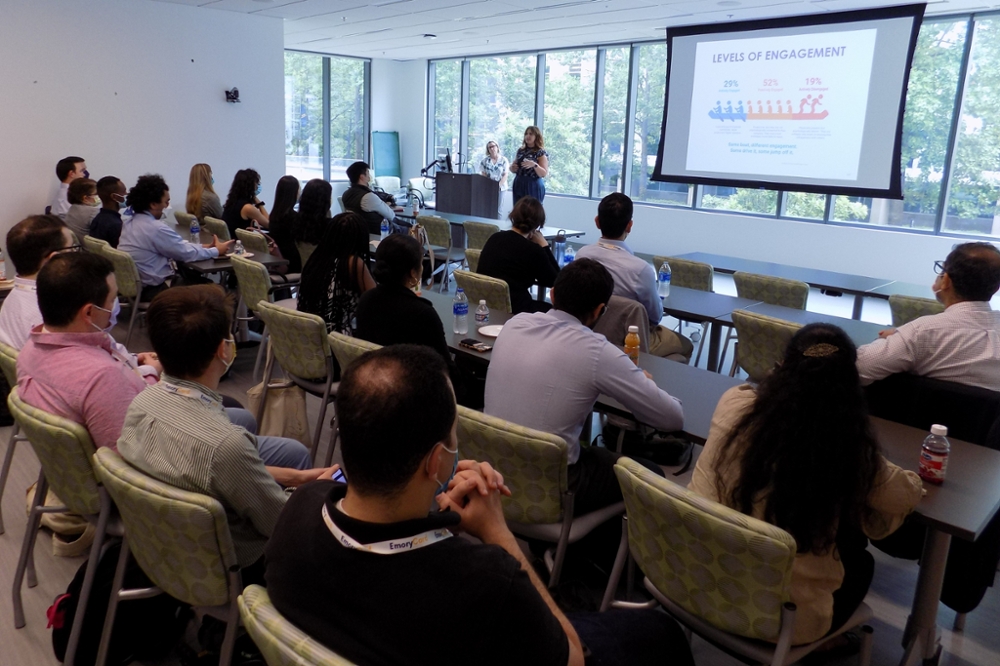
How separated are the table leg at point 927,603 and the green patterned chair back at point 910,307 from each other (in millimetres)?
2243

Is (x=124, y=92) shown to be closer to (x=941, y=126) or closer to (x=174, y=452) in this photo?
Result: (x=174, y=452)

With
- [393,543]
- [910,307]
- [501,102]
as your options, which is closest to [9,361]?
[393,543]

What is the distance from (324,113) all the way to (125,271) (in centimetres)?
874

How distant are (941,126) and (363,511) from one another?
29.1 feet

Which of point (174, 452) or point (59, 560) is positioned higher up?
point (174, 452)

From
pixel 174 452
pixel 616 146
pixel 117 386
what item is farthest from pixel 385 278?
pixel 616 146

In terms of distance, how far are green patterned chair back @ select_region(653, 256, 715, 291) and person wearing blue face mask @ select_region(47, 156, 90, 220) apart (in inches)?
230

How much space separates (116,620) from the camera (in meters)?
2.23

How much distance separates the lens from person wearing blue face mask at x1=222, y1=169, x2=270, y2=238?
6.57 meters

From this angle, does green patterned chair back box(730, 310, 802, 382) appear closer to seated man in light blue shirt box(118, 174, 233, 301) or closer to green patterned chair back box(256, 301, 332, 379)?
green patterned chair back box(256, 301, 332, 379)

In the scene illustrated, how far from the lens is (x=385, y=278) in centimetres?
326

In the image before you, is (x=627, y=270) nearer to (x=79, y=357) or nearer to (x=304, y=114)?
(x=79, y=357)

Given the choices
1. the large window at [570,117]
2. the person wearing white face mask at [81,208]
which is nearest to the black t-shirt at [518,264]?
the person wearing white face mask at [81,208]

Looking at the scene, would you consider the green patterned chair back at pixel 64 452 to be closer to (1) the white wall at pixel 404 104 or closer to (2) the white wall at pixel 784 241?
(2) the white wall at pixel 784 241
